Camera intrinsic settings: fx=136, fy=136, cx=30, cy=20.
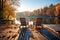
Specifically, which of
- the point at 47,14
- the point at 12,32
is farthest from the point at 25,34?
the point at 47,14

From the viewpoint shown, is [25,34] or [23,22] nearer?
[25,34]

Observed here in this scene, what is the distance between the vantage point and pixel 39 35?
317 centimetres

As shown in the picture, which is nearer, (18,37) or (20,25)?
(18,37)

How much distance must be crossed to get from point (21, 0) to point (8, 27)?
0.71 m

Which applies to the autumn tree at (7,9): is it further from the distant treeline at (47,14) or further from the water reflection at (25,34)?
the water reflection at (25,34)

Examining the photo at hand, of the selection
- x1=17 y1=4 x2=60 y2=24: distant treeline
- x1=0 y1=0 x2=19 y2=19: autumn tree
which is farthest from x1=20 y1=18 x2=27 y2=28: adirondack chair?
x1=0 y1=0 x2=19 y2=19: autumn tree

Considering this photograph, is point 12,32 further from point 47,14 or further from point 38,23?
point 47,14

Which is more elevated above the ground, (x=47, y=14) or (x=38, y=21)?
(x=47, y=14)

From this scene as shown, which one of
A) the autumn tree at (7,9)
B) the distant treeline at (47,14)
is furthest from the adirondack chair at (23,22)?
the autumn tree at (7,9)

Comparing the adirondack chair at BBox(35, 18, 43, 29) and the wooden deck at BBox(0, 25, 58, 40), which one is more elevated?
the adirondack chair at BBox(35, 18, 43, 29)

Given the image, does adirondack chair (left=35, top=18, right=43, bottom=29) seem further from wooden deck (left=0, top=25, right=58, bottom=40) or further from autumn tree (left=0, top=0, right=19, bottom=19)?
autumn tree (left=0, top=0, right=19, bottom=19)

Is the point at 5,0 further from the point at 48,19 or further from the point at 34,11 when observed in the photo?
the point at 48,19

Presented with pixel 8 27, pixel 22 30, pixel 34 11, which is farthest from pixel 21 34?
pixel 34 11

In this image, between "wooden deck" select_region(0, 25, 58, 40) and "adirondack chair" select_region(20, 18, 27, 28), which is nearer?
"wooden deck" select_region(0, 25, 58, 40)
